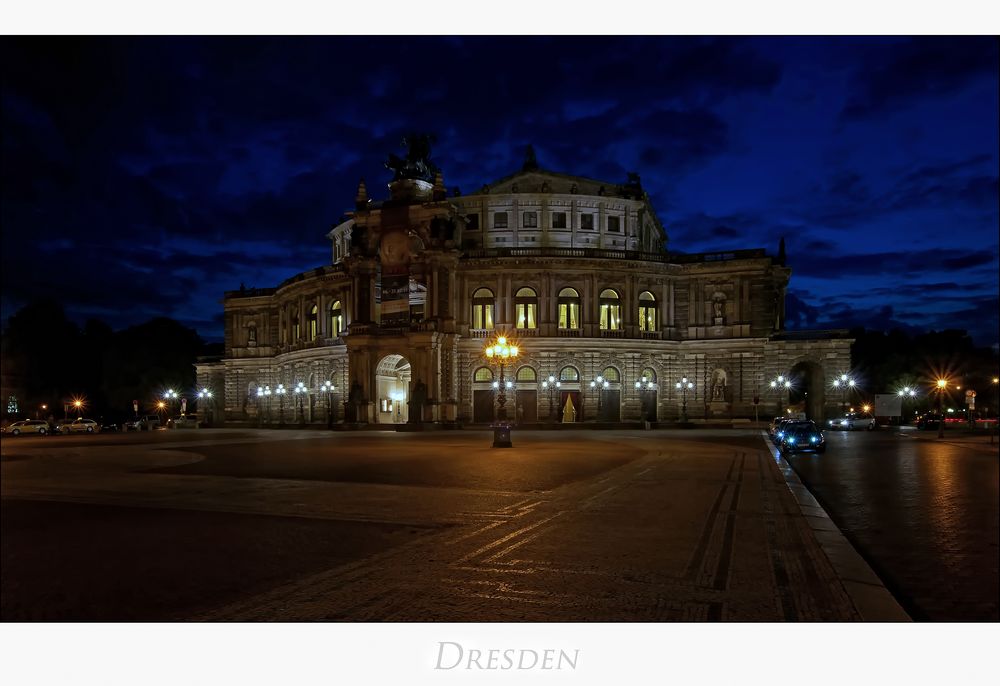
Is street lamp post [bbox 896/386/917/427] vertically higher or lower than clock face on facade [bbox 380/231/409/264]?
lower

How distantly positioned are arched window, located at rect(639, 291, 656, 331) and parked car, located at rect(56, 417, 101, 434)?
51258mm

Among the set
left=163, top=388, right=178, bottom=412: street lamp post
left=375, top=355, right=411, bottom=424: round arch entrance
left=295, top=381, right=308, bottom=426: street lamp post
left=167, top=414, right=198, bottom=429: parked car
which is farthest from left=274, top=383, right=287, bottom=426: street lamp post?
left=375, top=355, right=411, bottom=424: round arch entrance

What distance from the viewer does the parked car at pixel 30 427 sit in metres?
59.5

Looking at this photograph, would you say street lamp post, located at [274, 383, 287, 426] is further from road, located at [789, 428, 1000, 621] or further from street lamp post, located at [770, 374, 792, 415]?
road, located at [789, 428, 1000, 621]

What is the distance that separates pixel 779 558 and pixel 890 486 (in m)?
11.6

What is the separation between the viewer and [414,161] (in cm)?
7550

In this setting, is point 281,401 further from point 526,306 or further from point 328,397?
point 526,306

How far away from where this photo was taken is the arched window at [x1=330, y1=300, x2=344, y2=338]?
3233 inches

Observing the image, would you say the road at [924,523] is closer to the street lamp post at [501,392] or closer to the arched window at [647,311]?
the street lamp post at [501,392]

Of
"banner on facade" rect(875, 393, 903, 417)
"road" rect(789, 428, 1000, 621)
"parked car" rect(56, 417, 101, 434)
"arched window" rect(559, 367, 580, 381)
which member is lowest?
"parked car" rect(56, 417, 101, 434)

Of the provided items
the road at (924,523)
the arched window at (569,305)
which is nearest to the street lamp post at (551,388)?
the arched window at (569,305)

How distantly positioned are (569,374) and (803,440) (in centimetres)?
3830

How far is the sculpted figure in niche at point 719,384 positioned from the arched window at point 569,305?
14.0 meters

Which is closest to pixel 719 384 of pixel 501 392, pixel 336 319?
pixel 336 319
